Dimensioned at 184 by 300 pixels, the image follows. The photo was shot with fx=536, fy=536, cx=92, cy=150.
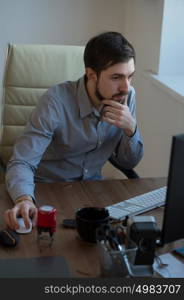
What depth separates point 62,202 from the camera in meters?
1.74

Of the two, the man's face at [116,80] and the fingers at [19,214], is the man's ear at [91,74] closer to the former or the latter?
the man's face at [116,80]

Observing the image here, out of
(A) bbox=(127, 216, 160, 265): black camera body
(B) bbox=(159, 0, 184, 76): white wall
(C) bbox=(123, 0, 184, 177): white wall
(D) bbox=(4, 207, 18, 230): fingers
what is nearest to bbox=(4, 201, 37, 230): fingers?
(D) bbox=(4, 207, 18, 230): fingers

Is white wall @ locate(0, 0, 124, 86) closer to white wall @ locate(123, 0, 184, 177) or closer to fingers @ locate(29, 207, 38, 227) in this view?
white wall @ locate(123, 0, 184, 177)

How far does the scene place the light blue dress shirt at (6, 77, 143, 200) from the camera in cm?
189

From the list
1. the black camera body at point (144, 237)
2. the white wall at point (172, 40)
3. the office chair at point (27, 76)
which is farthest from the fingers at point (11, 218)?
the white wall at point (172, 40)

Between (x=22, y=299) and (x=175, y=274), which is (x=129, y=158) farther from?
(x=22, y=299)

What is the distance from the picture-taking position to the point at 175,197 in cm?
125

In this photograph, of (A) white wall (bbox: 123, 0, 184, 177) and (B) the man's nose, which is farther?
(A) white wall (bbox: 123, 0, 184, 177)

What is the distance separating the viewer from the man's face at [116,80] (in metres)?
1.91

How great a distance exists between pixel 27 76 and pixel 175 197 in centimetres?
122

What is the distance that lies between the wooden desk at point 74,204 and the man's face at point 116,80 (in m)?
0.32

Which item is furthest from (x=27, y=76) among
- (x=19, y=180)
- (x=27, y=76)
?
(x=19, y=180)

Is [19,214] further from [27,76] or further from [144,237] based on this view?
[27,76]

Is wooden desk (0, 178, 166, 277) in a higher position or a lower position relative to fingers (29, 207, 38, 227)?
lower
